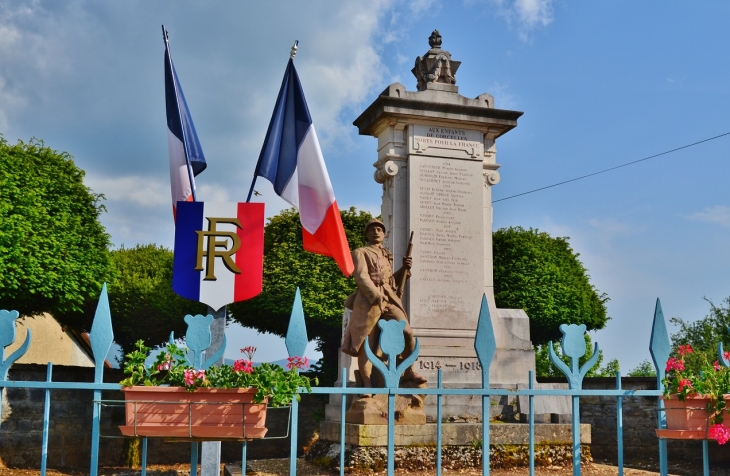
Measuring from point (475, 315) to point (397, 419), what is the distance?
114 inches

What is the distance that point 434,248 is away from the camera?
432 inches

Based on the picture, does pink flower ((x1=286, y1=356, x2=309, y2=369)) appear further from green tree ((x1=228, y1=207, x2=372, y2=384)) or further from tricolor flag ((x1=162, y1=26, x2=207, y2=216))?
green tree ((x1=228, y1=207, x2=372, y2=384))

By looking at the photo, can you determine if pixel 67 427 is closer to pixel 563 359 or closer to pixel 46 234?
pixel 46 234

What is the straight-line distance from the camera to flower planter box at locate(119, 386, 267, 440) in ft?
11.4

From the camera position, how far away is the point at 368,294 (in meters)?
8.41

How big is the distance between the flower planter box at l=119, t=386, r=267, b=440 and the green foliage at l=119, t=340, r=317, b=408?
2.1 inches

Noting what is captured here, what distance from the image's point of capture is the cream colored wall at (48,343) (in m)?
18.4

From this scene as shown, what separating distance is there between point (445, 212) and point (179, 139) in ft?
20.2

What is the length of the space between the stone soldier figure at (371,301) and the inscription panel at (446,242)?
1.85 m

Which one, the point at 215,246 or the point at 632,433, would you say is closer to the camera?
the point at 215,246

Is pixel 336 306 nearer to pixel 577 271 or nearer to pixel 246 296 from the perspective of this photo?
pixel 577 271

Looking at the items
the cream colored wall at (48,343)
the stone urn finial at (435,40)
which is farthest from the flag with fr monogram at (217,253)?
the cream colored wall at (48,343)

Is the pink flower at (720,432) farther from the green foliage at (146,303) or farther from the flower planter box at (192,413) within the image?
the green foliage at (146,303)

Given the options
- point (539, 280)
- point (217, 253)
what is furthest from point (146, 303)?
point (217, 253)
